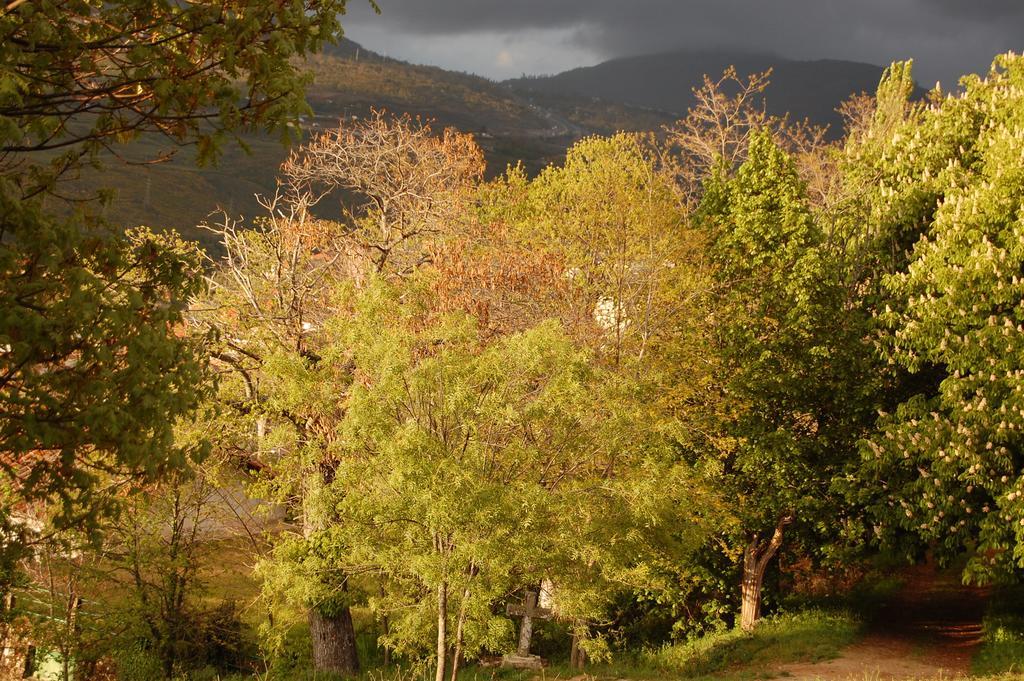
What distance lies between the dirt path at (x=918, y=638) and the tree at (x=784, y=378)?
3.12 meters

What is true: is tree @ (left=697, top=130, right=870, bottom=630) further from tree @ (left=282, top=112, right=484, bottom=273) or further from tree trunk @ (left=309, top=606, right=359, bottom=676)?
tree trunk @ (left=309, top=606, right=359, bottom=676)

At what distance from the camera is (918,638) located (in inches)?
917

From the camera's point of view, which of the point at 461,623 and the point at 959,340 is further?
the point at 959,340

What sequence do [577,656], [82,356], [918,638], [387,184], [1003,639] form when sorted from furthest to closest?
1. [387,184]
2. [577,656]
3. [918,638]
4. [1003,639]
5. [82,356]

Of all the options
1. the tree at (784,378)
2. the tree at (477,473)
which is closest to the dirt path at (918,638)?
the tree at (784,378)

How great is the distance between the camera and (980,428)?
17344 millimetres

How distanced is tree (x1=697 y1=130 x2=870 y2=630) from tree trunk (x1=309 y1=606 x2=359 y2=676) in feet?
32.3

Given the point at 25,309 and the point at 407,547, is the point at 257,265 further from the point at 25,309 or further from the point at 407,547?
the point at 25,309


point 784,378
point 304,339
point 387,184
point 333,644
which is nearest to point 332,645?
point 333,644

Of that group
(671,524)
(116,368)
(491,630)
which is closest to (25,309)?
(116,368)

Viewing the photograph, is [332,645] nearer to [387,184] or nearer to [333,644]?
[333,644]

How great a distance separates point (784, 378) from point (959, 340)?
15.1 ft

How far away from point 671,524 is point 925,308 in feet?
21.9

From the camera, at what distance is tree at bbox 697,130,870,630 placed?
70.4 ft
